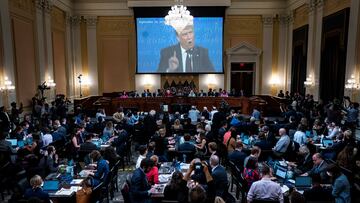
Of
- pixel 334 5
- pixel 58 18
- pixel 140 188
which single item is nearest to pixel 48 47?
pixel 58 18

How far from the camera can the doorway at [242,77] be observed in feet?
69.1

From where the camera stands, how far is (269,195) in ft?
15.1

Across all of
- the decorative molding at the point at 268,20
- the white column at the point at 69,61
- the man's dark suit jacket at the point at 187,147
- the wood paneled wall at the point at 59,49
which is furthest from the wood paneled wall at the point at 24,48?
the decorative molding at the point at 268,20

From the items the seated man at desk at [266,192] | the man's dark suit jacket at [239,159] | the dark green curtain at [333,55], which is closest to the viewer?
the seated man at desk at [266,192]

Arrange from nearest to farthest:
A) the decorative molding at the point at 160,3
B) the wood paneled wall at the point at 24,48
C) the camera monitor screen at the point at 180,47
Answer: the wood paneled wall at the point at 24,48
the decorative molding at the point at 160,3
the camera monitor screen at the point at 180,47

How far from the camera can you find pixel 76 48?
20.5 meters

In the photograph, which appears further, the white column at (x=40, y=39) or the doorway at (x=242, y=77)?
the doorway at (x=242, y=77)

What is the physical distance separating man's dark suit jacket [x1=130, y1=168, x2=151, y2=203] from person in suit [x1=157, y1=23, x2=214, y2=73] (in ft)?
51.6

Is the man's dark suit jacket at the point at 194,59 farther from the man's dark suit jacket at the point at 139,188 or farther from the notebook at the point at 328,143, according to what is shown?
the man's dark suit jacket at the point at 139,188

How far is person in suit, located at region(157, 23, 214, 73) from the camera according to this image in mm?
20359

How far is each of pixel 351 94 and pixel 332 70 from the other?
7.45ft

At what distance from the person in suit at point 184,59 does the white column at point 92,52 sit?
429cm

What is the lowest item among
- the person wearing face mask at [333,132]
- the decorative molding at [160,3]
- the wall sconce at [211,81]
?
the person wearing face mask at [333,132]

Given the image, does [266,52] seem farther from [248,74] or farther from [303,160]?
[303,160]
